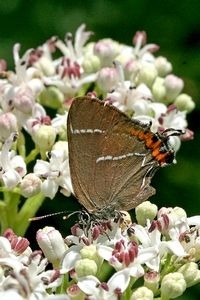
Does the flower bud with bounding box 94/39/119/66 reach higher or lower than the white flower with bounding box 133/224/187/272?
higher

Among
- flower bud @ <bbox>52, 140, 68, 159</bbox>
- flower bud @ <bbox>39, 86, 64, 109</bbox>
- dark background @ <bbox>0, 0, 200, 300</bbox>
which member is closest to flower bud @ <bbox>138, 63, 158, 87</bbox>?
flower bud @ <bbox>39, 86, 64, 109</bbox>

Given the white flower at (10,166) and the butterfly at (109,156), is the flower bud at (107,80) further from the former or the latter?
the butterfly at (109,156)

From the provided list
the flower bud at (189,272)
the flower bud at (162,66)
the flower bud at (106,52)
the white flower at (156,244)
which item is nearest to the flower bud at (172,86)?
the flower bud at (162,66)

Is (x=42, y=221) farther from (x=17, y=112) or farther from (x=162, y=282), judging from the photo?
(x=162, y=282)

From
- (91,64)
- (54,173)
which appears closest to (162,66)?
(91,64)

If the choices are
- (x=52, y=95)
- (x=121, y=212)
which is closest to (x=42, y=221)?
(x=52, y=95)

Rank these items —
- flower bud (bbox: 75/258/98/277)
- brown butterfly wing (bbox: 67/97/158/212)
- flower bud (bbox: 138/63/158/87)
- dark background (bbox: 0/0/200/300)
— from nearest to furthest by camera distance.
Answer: flower bud (bbox: 75/258/98/277)
brown butterfly wing (bbox: 67/97/158/212)
flower bud (bbox: 138/63/158/87)
dark background (bbox: 0/0/200/300)

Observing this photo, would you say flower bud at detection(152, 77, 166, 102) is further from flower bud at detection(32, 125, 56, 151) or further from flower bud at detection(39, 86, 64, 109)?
flower bud at detection(32, 125, 56, 151)

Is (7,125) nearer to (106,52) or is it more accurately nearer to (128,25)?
(106,52)
